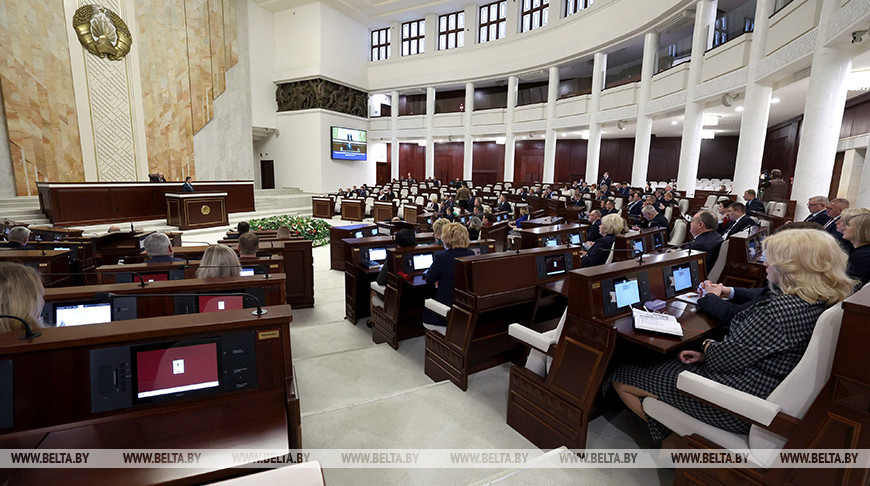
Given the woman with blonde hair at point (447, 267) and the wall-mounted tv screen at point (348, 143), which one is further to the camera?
the wall-mounted tv screen at point (348, 143)

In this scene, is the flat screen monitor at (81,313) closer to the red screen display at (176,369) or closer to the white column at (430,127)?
the red screen display at (176,369)

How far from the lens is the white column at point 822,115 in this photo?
5844 millimetres

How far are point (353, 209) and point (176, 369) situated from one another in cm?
1295

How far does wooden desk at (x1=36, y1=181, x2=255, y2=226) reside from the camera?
892 cm

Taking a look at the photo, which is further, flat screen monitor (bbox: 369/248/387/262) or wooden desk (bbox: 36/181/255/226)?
wooden desk (bbox: 36/181/255/226)

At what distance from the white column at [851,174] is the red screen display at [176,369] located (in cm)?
1525

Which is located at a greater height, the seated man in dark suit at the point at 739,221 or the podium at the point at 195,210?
the seated man in dark suit at the point at 739,221

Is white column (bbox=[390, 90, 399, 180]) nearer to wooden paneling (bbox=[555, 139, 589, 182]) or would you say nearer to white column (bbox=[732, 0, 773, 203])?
wooden paneling (bbox=[555, 139, 589, 182])

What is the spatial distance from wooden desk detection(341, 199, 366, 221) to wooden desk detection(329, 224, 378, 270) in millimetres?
6338

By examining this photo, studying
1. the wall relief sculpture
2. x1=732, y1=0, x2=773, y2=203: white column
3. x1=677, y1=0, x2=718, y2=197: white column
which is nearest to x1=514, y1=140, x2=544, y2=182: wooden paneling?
the wall relief sculpture

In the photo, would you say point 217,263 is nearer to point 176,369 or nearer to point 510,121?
point 176,369

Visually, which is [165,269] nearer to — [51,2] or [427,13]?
[51,2]

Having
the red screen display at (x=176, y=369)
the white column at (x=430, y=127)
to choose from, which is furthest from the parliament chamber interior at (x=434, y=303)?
the white column at (x=430, y=127)

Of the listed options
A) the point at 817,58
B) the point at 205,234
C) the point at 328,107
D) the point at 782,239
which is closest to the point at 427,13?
the point at 328,107
